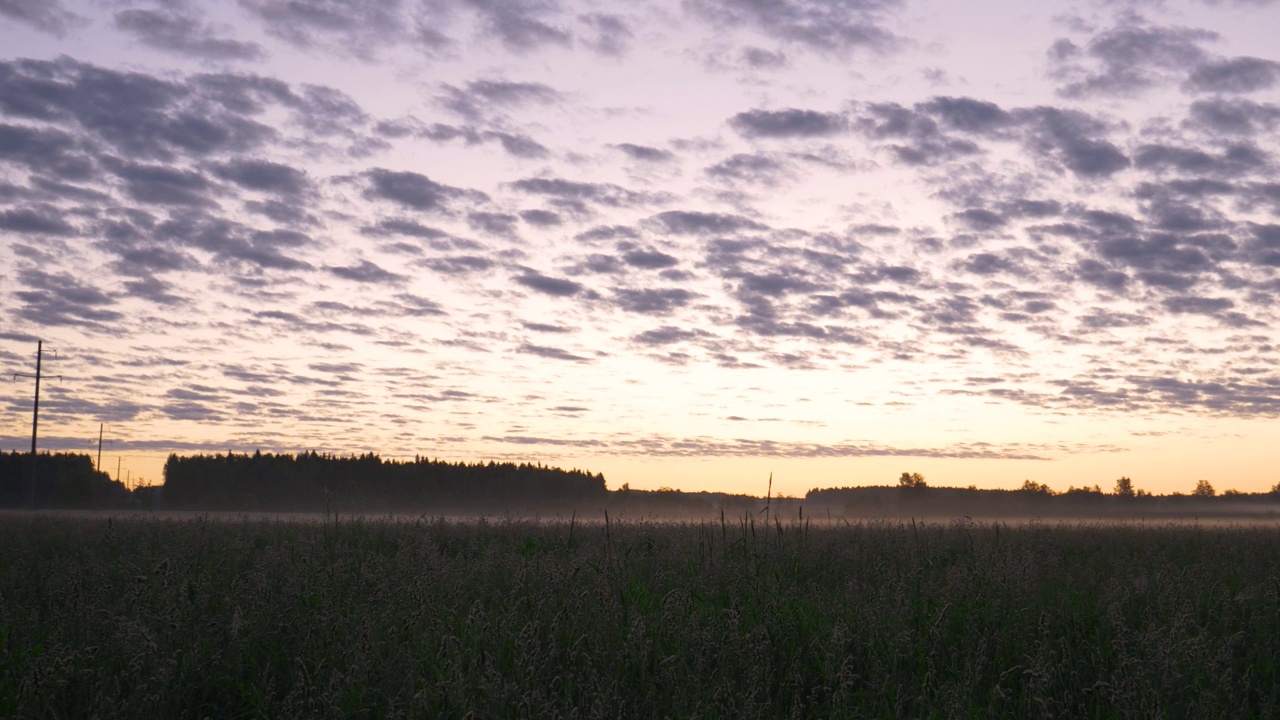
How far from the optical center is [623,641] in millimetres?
5777

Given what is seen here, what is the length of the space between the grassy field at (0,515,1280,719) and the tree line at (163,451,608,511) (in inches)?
3651

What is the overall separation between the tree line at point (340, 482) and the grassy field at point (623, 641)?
92.7 meters

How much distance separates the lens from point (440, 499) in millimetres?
107500

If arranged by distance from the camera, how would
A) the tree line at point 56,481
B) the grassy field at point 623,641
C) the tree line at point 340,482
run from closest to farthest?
1. the grassy field at point 623,641
2. the tree line at point 56,481
3. the tree line at point 340,482

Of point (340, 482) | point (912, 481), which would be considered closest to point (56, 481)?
point (340, 482)

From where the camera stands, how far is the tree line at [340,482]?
332 feet

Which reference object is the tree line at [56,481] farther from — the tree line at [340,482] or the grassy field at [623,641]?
the grassy field at [623,641]

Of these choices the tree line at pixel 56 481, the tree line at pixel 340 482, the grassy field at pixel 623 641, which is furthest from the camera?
the tree line at pixel 340 482

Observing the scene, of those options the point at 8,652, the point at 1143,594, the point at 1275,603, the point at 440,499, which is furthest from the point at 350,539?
the point at 440,499

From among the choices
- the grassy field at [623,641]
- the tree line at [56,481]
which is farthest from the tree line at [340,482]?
the grassy field at [623,641]

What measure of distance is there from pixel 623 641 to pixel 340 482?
347 ft

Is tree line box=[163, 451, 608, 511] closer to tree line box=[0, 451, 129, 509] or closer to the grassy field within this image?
tree line box=[0, 451, 129, 509]

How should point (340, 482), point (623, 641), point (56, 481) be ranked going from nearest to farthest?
point (623, 641), point (56, 481), point (340, 482)

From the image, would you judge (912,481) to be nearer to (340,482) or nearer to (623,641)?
(340,482)
